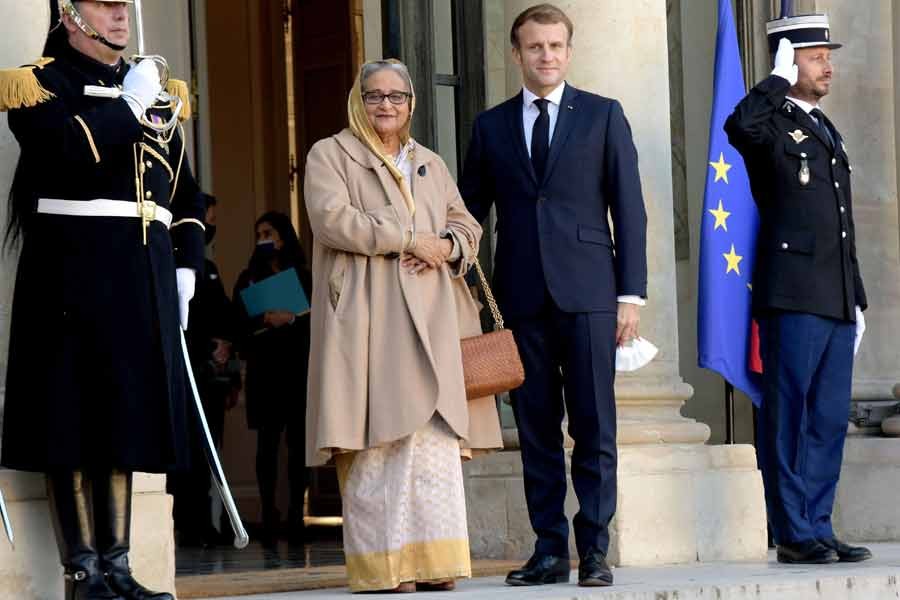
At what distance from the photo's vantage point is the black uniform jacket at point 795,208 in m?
8.36

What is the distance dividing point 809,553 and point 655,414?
0.95 metres

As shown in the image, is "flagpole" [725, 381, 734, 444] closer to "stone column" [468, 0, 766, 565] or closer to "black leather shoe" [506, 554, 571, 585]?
"stone column" [468, 0, 766, 565]

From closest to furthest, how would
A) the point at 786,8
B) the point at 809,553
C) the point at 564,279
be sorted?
the point at 564,279 < the point at 809,553 < the point at 786,8

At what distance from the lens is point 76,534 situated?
6.38 meters

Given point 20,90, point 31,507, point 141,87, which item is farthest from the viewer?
point 31,507

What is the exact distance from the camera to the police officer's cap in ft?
27.9

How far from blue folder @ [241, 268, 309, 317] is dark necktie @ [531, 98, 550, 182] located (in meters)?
3.37

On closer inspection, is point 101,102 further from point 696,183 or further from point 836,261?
point 696,183

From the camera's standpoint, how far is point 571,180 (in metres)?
7.46

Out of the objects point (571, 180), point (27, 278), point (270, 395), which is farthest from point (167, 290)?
point (270, 395)

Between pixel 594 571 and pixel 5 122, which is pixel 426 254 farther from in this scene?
pixel 5 122

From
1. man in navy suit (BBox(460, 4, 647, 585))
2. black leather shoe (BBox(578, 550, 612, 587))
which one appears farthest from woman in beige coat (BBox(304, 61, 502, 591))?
black leather shoe (BBox(578, 550, 612, 587))

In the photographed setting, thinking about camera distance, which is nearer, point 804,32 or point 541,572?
point 541,572

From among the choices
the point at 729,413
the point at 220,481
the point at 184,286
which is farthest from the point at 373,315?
the point at 729,413
